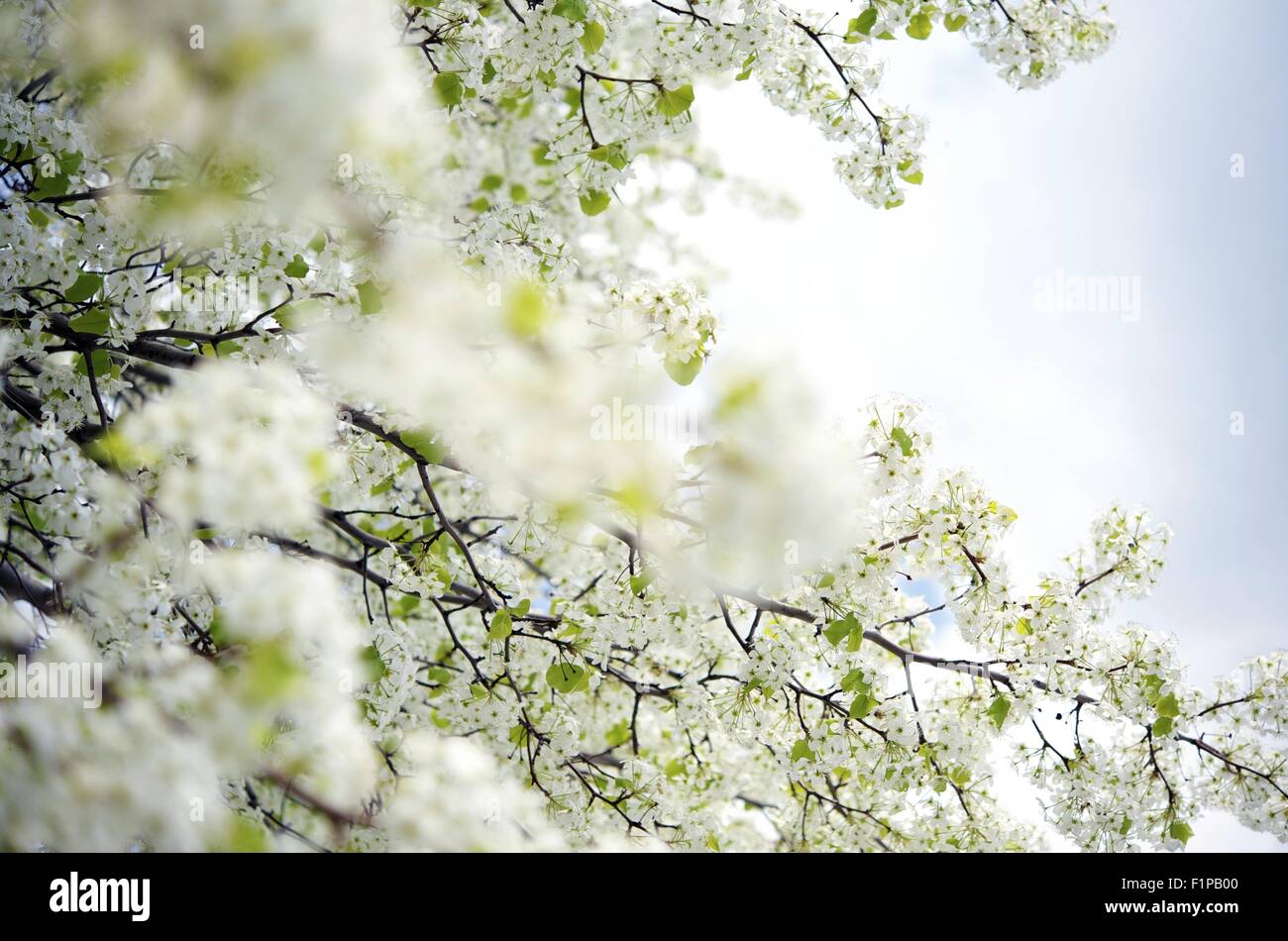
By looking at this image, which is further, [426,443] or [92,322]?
[426,443]

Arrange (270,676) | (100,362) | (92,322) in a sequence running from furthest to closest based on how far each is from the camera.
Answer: (100,362), (92,322), (270,676)

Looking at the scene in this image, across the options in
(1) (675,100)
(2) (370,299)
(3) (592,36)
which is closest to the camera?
(2) (370,299)

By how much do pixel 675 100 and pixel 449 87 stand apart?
84 centimetres

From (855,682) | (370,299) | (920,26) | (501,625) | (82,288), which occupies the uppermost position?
(920,26)

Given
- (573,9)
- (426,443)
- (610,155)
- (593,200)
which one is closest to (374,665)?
(426,443)

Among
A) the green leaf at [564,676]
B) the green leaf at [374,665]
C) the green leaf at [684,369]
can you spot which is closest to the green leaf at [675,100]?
the green leaf at [684,369]

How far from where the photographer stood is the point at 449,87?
304 cm

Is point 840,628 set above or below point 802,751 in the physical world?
above

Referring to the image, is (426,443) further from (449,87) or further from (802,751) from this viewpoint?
(802,751)

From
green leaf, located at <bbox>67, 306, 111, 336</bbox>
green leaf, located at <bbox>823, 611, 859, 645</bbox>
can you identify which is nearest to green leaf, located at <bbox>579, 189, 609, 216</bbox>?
green leaf, located at <bbox>67, 306, 111, 336</bbox>

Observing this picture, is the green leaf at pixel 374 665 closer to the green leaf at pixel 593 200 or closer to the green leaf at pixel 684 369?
the green leaf at pixel 684 369

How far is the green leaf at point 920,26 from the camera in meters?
3.44

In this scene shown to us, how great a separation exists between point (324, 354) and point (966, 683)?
2933mm

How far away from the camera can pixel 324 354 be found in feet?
7.43
